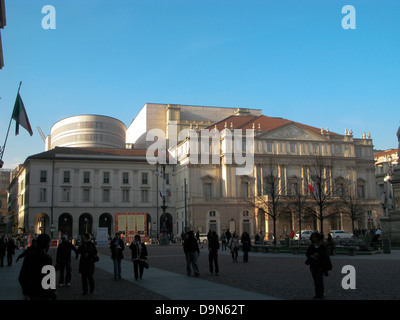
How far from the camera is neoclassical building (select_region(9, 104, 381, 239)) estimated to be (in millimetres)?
74250

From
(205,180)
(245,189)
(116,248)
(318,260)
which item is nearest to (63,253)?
(116,248)

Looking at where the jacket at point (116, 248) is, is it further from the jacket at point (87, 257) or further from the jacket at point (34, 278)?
the jacket at point (34, 278)

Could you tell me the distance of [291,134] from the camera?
258 feet

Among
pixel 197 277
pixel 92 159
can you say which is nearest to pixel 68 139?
pixel 92 159

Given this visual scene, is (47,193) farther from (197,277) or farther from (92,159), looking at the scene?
(197,277)

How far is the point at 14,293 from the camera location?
44.1 feet

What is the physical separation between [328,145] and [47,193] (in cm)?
5037

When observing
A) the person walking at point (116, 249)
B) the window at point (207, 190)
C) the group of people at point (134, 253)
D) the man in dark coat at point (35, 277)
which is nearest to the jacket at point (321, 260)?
the man in dark coat at point (35, 277)

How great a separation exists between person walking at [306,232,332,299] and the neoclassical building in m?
60.9

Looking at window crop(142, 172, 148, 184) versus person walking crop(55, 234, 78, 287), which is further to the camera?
window crop(142, 172, 148, 184)

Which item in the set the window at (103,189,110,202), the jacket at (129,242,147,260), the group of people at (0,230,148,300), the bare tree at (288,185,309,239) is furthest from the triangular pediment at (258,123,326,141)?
the jacket at (129,242,147,260)

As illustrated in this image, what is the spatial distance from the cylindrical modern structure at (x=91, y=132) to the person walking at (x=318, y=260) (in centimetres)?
9364

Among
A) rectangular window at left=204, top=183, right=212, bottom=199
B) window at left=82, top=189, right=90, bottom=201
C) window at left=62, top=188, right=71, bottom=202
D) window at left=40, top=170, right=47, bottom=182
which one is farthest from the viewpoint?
window at left=82, top=189, right=90, bottom=201

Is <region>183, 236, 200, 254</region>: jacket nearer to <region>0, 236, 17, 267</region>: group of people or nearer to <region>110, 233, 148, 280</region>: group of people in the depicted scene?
<region>110, 233, 148, 280</region>: group of people
